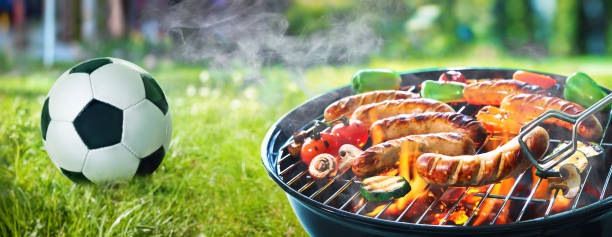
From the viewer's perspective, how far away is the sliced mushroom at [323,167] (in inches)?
93.6

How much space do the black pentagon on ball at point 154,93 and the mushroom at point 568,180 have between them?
2.17 meters

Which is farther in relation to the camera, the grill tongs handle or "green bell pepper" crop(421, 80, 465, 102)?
"green bell pepper" crop(421, 80, 465, 102)

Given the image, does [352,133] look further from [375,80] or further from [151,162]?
[151,162]

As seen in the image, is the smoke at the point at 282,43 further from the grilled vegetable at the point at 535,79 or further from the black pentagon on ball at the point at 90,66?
the grilled vegetable at the point at 535,79

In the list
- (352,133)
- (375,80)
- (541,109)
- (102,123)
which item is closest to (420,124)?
(352,133)

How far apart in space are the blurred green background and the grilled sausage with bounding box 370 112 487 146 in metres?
0.79

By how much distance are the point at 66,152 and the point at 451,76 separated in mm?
2310

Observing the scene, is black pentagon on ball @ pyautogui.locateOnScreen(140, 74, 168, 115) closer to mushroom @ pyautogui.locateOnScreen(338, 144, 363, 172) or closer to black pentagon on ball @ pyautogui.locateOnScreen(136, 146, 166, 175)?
black pentagon on ball @ pyautogui.locateOnScreen(136, 146, 166, 175)

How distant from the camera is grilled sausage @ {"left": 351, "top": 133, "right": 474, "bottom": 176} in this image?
2.21 meters

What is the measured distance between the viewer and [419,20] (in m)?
8.49

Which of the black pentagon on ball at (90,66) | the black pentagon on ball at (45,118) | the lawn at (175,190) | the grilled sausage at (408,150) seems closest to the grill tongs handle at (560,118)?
the grilled sausage at (408,150)

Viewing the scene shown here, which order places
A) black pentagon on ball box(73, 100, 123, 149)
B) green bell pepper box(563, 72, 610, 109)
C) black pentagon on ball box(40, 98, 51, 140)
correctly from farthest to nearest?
black pentagon on ball box(40, 98, 51, 140) → black pentagon on ball box(73, 100, 123, 149) → green bell pepper box(563, 72, 610, 109)

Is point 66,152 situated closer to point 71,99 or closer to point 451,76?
point 71,99

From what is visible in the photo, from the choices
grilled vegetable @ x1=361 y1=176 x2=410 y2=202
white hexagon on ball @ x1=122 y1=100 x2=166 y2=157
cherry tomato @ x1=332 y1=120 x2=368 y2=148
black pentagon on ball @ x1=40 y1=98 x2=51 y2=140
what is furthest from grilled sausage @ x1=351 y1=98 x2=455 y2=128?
black pentagon on ball @ x1=40 y1=98 x2=51 y2=140
